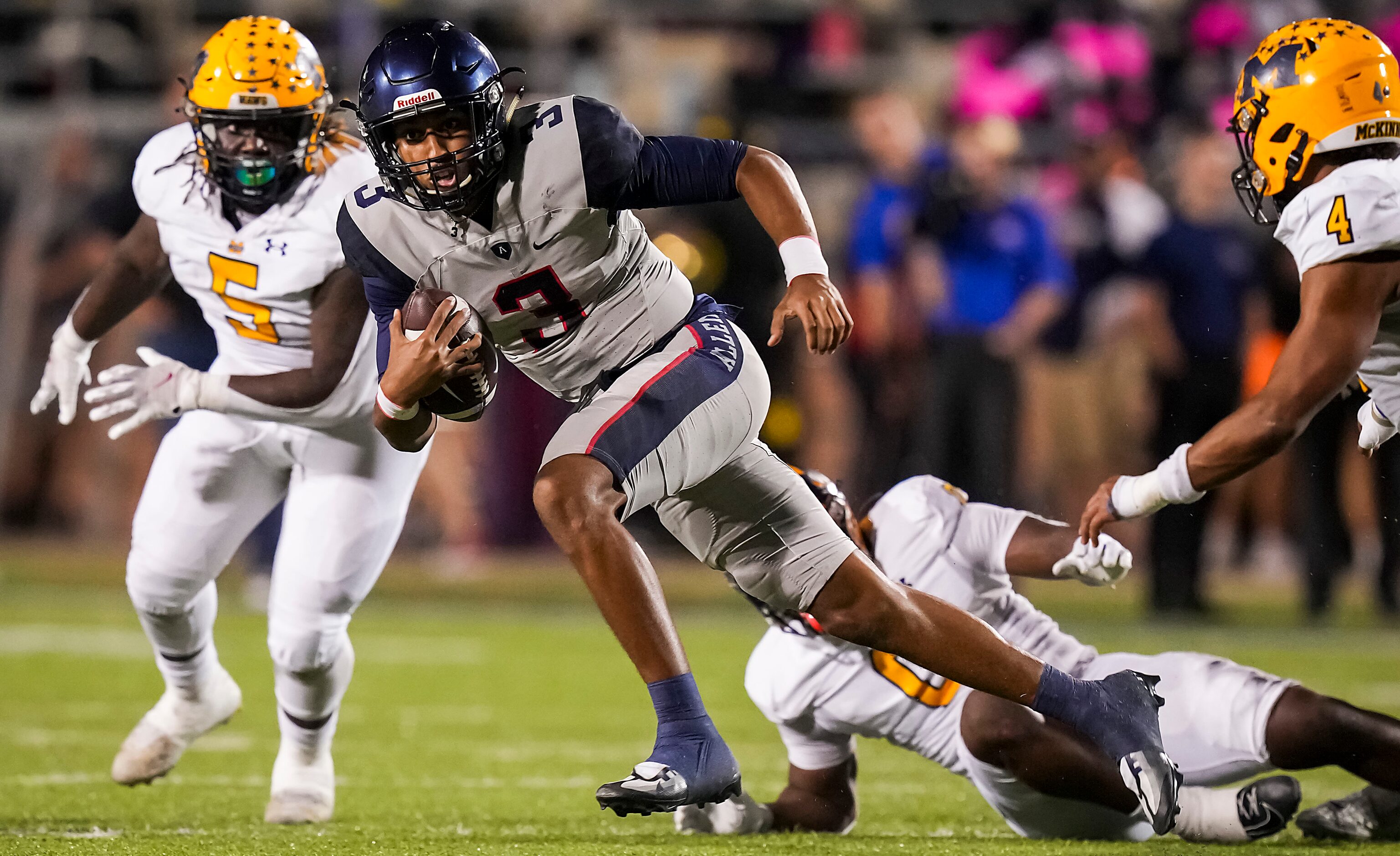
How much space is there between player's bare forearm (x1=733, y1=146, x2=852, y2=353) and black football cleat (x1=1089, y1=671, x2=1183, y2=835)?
0.90m

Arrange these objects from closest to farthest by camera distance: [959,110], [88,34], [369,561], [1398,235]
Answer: [1398,235] → [369,561] → [959,110] → [88,34]

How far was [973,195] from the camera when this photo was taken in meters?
7.50

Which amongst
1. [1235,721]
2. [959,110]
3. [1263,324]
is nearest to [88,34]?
[959,110]

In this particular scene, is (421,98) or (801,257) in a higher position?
(421,98)

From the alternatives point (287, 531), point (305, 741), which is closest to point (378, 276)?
point (287, 531)

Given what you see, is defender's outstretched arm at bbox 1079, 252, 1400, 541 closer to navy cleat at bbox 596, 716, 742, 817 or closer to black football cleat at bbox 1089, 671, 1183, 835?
black football cleat at bbox 1089, 671, 1183, 835

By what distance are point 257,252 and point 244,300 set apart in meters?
0.13

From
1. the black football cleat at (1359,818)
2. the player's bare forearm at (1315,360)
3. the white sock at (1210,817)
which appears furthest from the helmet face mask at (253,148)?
the black football cleat at (1359,818)

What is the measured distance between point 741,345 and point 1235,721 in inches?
50.6

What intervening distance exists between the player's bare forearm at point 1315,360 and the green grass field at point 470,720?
2.92 ft

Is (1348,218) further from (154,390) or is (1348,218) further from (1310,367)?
(154,390)

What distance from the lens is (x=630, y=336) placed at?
354 centimetres

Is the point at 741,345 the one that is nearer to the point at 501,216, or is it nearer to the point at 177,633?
the point at 501,216

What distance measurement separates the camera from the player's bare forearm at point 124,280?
4.36 metres
